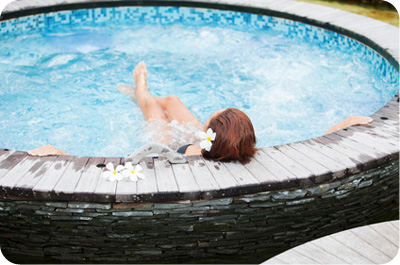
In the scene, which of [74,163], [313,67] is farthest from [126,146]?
[313,67]

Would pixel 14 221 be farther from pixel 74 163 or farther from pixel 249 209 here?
pixel 249 209

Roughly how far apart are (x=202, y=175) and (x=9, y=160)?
120 centimetres

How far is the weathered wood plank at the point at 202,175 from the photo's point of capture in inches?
86.0

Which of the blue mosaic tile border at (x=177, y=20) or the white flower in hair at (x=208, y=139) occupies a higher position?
the blue mosaic tile border at (x=177, y=20)

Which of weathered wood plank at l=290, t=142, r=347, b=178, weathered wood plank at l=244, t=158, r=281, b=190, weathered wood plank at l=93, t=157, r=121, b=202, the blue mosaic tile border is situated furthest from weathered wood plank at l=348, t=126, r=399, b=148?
the blue mosaic tile border

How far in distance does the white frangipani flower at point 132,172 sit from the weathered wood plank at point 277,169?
2.45ft

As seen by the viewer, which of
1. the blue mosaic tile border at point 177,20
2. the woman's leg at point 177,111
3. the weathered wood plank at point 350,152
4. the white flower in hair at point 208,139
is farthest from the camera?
the blue mosaic tile border at point 177,20

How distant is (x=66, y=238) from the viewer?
7.73 feet

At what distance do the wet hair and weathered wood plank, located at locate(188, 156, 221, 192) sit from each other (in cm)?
9

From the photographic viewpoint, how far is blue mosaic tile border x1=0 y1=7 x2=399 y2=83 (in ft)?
20.0

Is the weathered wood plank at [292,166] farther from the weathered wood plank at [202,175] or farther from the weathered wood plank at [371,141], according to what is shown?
the weathered wood plank at [371,141]

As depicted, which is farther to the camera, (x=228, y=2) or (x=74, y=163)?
(x=228, y=2)

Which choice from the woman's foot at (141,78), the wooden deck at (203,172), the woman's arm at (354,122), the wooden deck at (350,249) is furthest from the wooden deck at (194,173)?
the woman's foot at (141,78)

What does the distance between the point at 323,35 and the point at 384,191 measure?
3.83 meters
